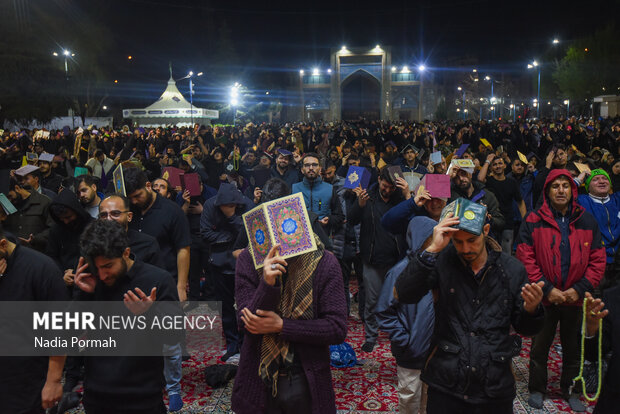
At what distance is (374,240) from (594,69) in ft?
177

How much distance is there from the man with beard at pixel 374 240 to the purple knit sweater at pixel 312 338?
333 cm

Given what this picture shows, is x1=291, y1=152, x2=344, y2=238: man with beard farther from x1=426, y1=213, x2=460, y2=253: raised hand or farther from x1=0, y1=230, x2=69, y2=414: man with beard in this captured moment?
x1=426, y1=213, x2=460, y2=253: raised hand

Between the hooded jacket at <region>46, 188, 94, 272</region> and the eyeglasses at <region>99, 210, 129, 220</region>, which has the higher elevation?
the eyeglasses at <region>99, 210, 129, 220</region>

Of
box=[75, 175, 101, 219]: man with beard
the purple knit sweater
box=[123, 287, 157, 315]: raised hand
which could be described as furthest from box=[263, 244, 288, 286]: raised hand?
box=[75, 175, 101, 219]: man with beard

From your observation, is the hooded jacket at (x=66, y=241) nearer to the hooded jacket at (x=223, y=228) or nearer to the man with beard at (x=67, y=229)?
the man with beard at (x=67, y=229)

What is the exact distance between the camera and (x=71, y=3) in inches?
1897

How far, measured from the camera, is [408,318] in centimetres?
384

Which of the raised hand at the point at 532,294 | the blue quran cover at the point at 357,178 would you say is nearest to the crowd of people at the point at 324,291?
the raised hand at the point at 532,294

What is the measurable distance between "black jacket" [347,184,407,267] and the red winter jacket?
1692 millimetres

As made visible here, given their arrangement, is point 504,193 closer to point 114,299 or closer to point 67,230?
point 67,230

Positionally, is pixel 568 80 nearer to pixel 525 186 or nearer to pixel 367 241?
pixel 525 186

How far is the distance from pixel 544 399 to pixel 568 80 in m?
56.5

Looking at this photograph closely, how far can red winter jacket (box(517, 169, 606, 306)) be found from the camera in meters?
4.96

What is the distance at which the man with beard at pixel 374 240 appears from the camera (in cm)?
648
